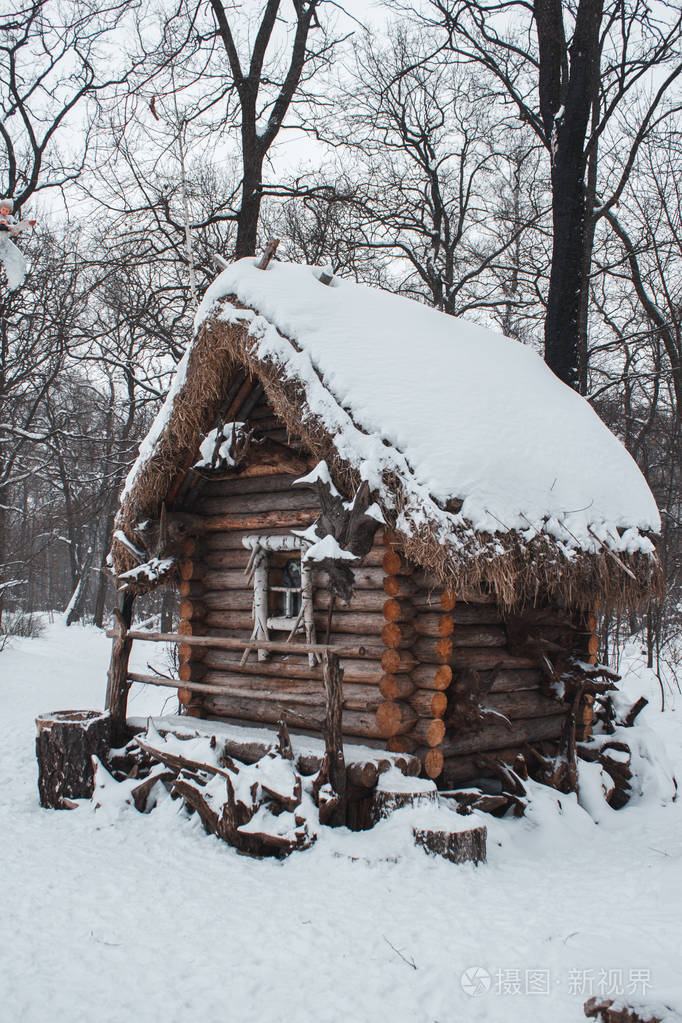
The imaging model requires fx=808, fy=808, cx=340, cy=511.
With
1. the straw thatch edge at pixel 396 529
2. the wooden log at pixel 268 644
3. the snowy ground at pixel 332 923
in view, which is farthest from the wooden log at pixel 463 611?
the snowy ground at pixel 332 923

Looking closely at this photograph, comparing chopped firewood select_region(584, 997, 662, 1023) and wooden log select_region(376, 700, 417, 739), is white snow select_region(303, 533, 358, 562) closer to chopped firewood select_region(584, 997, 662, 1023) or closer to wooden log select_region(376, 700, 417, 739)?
wooden log select_region(376, 700, 417, 739)

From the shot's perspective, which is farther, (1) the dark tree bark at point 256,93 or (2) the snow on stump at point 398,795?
(1) the dark tree bark at point 256,93

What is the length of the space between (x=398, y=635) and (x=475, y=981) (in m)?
2.91

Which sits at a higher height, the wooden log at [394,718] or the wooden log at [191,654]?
the wooden log at [191,654]

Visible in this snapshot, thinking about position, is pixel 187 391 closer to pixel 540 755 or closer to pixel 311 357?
pixel 311 357

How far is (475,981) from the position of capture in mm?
3984

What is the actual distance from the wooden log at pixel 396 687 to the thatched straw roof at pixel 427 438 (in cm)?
107

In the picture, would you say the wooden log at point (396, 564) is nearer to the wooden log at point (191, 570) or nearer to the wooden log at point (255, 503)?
the wooden log at point (255, 503)

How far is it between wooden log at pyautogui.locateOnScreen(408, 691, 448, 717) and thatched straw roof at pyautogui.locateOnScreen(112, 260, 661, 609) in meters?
1.01

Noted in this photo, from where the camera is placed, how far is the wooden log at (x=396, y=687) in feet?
21.5

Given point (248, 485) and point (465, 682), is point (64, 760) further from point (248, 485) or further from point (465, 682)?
point (465, 682)

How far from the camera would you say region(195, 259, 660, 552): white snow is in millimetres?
6117

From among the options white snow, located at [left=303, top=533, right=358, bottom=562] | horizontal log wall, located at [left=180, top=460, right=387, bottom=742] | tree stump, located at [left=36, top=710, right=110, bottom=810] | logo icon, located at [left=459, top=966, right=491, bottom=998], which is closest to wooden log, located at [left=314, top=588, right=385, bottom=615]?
horizontal log wall, located at [left=180, top=460, right=387, bottom=742]

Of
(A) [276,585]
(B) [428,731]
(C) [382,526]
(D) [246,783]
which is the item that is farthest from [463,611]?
(D) [246,783]
